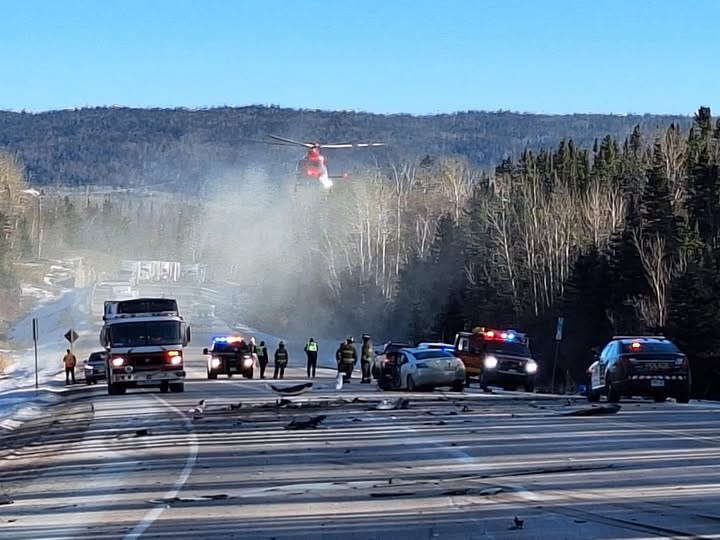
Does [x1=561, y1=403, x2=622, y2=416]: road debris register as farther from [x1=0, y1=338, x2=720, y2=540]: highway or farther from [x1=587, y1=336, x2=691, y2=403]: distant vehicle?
[x1=587, y1=336, x2=691, y2=403]: distant vehicle

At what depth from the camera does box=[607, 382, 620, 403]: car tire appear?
27719mm

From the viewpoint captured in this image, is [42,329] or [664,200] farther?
[42,329]

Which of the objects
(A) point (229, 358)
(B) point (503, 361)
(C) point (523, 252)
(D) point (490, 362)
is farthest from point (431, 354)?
(C) point (523, 252)

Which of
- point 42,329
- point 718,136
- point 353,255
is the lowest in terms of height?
point 42,329

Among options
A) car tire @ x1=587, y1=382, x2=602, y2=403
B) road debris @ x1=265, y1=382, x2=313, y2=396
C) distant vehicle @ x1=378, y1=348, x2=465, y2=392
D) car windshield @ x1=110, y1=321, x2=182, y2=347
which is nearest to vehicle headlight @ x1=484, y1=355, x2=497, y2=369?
distant vehicle @ x1=378, y1=348, x2=465, y2=392

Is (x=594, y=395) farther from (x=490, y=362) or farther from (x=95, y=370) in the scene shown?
(x=95, y=370)

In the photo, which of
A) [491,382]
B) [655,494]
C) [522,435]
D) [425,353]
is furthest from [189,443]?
[491,382]

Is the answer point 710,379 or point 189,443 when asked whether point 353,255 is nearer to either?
point 710,379

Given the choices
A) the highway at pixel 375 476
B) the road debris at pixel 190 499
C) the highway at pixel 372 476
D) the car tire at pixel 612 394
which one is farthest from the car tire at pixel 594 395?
the road debris at pixel 190 499

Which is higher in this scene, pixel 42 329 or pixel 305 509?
pixel 305 509

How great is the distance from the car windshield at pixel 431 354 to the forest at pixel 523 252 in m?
21.9

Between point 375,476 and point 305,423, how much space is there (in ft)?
26.0

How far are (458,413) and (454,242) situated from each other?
3225 inches

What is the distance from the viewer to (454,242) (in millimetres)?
105688
